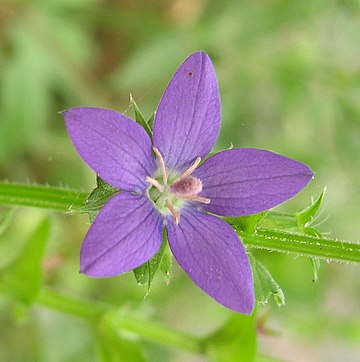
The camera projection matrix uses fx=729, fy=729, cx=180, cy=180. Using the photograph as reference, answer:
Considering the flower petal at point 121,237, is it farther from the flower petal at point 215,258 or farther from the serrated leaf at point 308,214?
the serrated leaf at point 308,214

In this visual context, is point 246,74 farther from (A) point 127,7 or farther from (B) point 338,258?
(B) point 338,258

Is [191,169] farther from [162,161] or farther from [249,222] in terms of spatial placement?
[249,222]

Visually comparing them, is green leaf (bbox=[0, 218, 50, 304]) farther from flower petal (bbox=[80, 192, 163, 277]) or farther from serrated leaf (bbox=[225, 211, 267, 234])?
serrated leaf (bbox=[225, 211, 267, 234])

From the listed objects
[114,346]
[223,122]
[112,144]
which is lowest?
[114,346]

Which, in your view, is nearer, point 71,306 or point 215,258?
point 215,258

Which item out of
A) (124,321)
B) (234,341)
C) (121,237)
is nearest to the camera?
(121,237)

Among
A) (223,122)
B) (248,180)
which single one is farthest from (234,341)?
(223,122)

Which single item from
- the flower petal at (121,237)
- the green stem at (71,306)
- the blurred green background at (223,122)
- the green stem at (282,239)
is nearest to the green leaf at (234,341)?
the green stem at (71,306)
